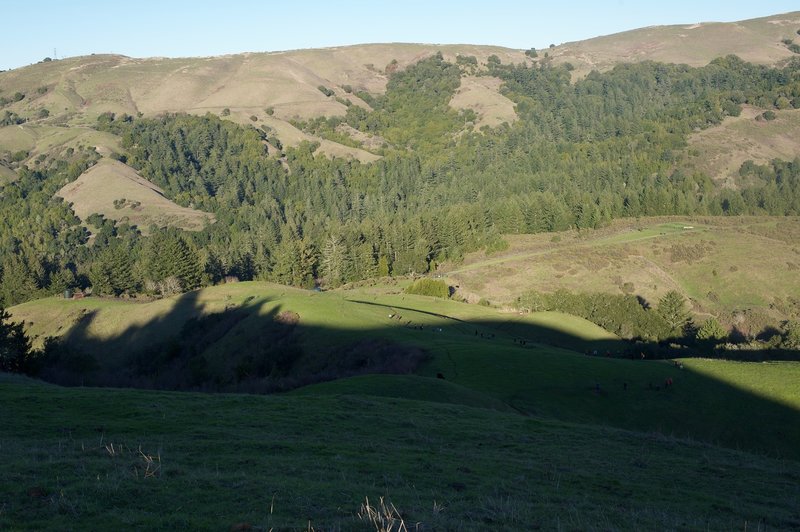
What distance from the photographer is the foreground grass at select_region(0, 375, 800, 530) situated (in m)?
13.6

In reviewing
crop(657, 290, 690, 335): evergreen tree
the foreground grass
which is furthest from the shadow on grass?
crop(657, 290, 690, 335): evergreen tree

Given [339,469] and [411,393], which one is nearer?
[339,469]

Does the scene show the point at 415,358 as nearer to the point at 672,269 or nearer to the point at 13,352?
the point at 13,352

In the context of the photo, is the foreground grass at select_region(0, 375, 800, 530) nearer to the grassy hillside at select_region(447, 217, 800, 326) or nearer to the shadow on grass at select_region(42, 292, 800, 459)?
the shadow on grass at select_region(42, 292, 800, 459)

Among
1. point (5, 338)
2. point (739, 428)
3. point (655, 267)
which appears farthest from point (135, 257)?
point (739, 428)

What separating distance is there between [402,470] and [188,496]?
739 centimetres

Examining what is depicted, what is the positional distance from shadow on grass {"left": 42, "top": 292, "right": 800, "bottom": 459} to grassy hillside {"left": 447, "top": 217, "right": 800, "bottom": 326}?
129 feet

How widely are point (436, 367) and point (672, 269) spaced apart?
89.0 meters

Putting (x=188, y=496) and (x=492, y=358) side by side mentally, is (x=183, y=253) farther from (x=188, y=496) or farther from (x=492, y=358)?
(x=188, y=496)

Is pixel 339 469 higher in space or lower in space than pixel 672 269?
higher

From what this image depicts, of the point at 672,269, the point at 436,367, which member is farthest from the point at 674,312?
the point at 436,367

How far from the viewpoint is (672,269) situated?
12406cm

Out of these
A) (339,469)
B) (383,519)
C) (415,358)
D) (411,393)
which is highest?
(383,519)

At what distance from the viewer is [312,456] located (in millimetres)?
20938
